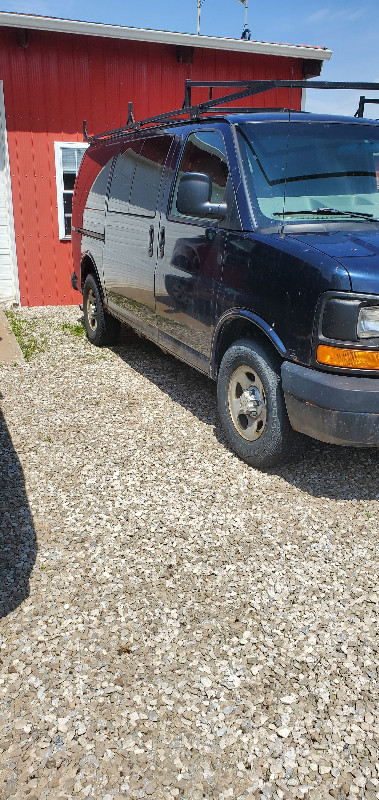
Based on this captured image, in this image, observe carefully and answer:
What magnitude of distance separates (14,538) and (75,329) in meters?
5.43

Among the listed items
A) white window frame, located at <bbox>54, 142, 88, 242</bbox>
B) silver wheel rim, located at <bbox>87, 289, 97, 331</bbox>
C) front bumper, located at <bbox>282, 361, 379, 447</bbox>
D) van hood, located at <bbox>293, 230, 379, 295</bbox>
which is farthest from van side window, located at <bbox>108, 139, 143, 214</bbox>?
white window frame, located at <bbox>54, 142, 88, 242</bbox>

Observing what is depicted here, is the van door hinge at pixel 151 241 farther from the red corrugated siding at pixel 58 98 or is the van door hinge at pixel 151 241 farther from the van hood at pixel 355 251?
the red corrugated siding at pixel 58 98

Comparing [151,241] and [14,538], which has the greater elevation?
[151,241]

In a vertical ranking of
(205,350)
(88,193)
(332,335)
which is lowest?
(205,350)

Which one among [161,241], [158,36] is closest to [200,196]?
[161,241]

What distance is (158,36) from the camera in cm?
925

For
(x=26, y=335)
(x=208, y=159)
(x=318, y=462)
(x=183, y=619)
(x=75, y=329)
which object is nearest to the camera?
(x=183, y=619)

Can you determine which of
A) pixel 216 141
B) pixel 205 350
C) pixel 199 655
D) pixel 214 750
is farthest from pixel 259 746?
pixel 216 141

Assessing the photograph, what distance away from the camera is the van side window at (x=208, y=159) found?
14.1ft

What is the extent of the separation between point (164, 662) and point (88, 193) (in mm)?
5951

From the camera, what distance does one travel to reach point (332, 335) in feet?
10.9

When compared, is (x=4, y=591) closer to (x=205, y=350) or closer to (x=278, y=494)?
(x=278, y=494)

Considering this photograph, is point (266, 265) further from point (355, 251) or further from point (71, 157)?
point (71, 157)

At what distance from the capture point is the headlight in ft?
10.6
